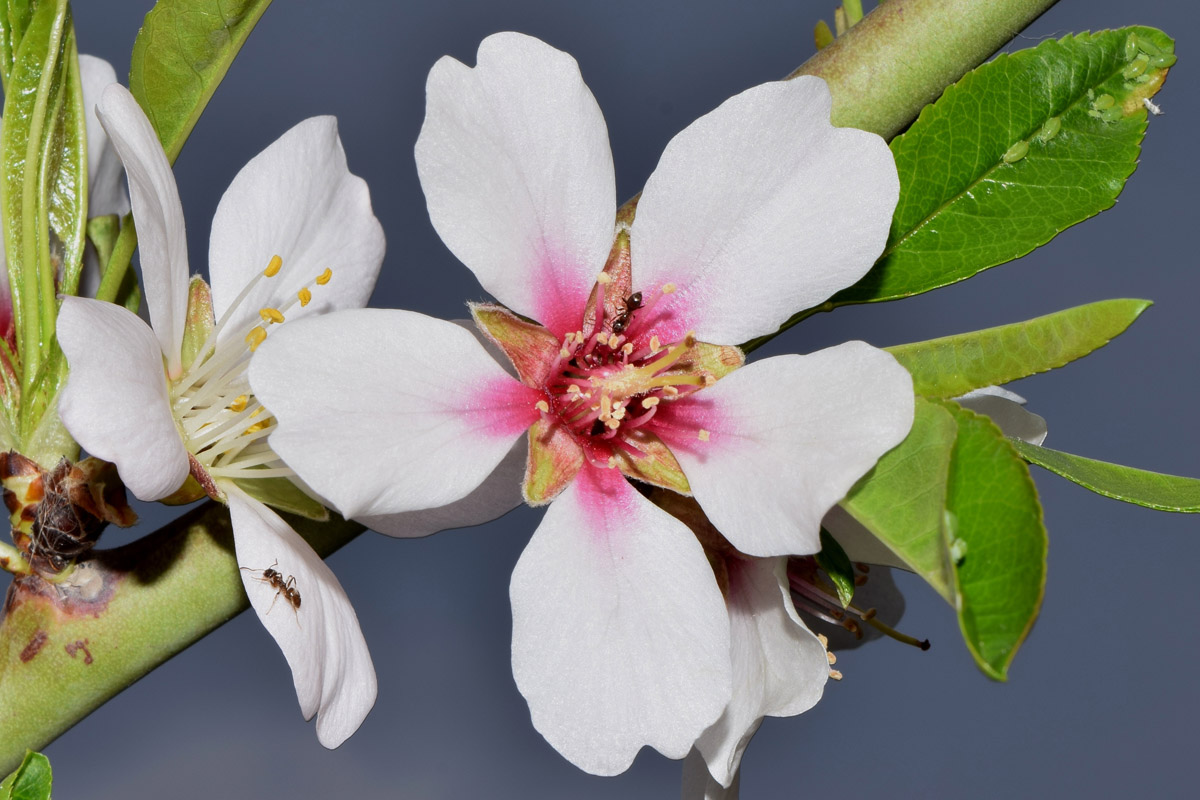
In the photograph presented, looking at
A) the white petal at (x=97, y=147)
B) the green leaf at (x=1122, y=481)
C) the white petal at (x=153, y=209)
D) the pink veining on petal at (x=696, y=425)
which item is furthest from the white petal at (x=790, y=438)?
the white petal at (x=97, y=147)

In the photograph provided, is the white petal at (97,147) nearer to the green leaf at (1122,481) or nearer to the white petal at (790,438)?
the white petal at (790,438)

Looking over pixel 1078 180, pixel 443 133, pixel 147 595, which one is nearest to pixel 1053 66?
pixel 1078 180

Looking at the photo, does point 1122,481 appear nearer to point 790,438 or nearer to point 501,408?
point 790,438

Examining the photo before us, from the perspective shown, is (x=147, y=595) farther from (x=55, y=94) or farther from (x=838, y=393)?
(x=838, y=393)

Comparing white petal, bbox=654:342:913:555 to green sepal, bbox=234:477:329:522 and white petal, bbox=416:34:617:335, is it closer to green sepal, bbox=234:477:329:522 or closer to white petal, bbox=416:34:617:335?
white petal, bbox=416:34:617:335

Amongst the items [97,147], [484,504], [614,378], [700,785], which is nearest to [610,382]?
[614,378]
